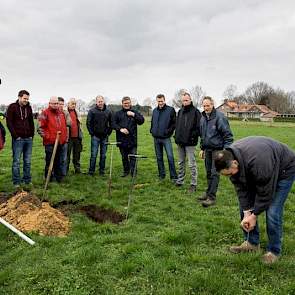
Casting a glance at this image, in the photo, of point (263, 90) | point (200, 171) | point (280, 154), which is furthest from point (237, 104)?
point (280, 154)

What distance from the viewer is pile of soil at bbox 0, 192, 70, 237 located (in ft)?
21.7

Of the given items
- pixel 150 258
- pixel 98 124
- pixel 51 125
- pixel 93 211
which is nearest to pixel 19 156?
pixel 51 125

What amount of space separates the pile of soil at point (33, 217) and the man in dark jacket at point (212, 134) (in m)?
3.14

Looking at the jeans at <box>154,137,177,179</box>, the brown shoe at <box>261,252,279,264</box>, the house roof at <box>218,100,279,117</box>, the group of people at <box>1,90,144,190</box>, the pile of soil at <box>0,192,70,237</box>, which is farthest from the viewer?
the house roof at <box>218,100,279,117</box>

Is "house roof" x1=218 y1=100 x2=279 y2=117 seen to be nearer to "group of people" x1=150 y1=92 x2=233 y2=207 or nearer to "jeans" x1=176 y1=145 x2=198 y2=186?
"group of people" x1=150 y1=92 x2=233 y2=207

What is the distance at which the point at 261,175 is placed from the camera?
461cm

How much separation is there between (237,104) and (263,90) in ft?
29.6

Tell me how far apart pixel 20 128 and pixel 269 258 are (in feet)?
22.4

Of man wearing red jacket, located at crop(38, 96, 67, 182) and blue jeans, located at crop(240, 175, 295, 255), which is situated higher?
man wearing red jacket, located at crop(38, 96, 67, 182)

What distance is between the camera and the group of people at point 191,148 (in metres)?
4.72

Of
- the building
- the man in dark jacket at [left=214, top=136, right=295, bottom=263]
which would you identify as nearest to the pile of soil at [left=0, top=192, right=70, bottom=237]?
the man in dark jacket at [left=214, top=136, right=295, bottom=263]

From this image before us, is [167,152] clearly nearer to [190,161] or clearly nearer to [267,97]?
[190,161]

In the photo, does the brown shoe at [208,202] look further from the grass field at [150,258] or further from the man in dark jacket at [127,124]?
the man in dark jacket at [127,124]

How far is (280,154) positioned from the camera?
491 centimetres
